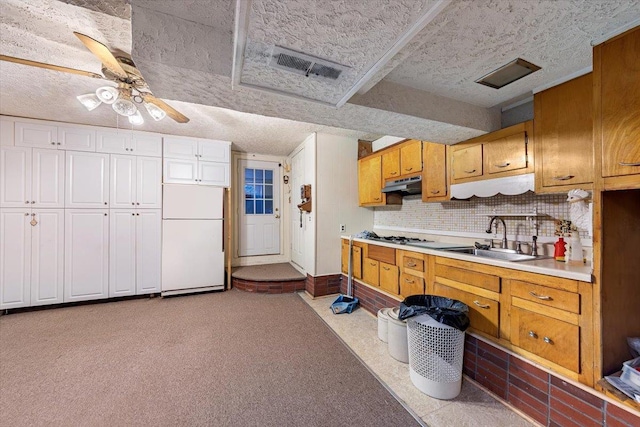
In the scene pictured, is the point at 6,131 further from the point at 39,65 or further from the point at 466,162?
the point at 466,162

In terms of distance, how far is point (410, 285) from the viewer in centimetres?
247

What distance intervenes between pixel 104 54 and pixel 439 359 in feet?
9.99

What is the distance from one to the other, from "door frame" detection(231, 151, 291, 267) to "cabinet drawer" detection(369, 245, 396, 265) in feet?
7.55

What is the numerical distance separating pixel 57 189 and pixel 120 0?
10.5 ft

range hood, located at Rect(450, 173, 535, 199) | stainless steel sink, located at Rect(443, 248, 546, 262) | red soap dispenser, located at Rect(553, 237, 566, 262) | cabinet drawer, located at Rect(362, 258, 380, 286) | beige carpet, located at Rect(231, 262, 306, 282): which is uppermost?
range hood, located at Rect(450, 173, 535, 199)

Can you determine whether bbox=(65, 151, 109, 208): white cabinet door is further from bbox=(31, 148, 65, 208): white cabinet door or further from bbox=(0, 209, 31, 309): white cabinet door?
bbox=(0, 209, 31, 309): white cabinet door

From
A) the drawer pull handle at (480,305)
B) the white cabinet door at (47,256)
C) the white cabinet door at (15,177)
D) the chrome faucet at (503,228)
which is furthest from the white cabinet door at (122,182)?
the chrome faucet at (503,228)

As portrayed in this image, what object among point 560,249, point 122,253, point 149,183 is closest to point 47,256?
point 122,253

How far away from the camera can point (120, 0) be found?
127 cm

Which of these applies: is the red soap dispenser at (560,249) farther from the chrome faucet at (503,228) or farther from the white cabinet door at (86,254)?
the white cabinet door at (86,254)

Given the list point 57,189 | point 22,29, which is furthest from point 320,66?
point 57,189

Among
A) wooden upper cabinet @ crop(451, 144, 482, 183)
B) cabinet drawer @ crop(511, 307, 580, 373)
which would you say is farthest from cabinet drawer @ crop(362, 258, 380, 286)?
cabinet drawer @ crop(511, 307, 580, 373)

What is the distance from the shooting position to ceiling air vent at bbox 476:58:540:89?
1.54 m

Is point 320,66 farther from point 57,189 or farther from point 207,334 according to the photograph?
point 57,189
